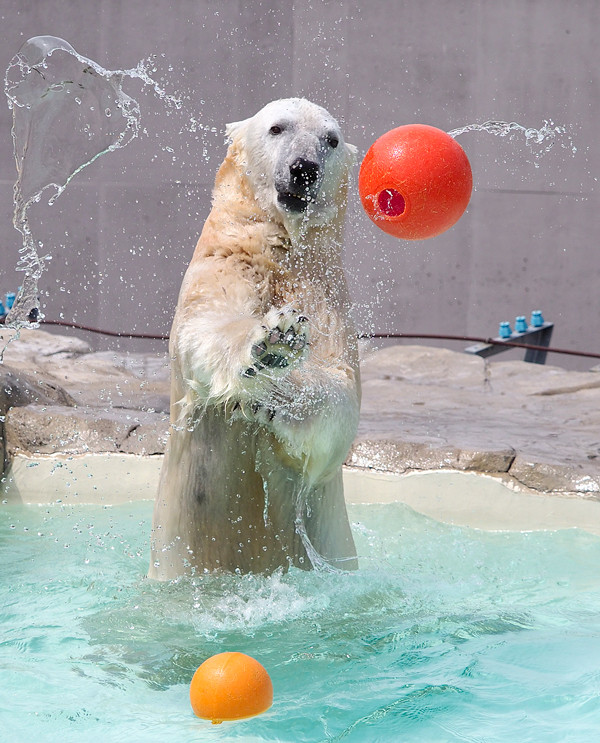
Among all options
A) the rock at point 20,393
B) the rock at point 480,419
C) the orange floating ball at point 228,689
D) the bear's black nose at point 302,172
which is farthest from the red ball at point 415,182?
the rock at point 20,393

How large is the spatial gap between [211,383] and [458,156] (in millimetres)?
1024

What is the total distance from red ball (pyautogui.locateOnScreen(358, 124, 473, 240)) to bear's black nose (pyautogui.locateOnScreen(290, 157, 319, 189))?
0.26 m

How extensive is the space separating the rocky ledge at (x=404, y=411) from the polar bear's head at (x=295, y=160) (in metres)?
1.67

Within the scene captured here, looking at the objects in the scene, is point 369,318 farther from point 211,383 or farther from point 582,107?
point 211,383

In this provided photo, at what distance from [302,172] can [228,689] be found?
127cm

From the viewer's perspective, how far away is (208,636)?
2.42m

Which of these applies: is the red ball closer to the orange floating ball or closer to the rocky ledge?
the orange floating ball

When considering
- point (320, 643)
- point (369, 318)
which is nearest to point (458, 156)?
point (320, 643)

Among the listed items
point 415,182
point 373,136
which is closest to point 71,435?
point 415,182

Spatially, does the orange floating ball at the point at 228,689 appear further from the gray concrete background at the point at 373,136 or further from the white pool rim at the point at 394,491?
the gray concrete background at the point at 373,136

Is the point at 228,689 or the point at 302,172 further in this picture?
the point at 302,172

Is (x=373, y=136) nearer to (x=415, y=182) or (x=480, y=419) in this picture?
(x=480, y=419)

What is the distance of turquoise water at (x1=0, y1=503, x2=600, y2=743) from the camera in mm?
2033

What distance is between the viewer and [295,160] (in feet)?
7.98
